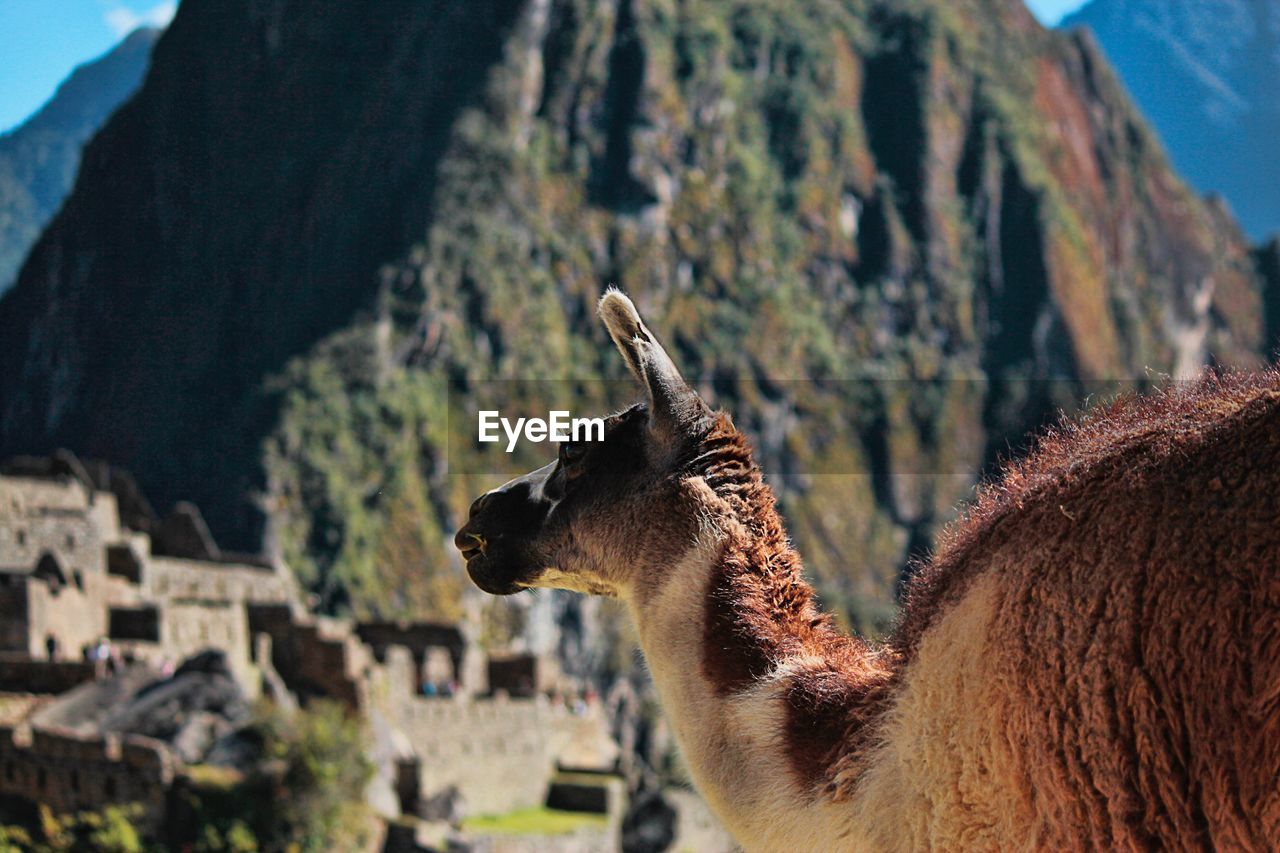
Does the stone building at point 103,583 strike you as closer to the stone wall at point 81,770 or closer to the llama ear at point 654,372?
the stone wall at point 81,770

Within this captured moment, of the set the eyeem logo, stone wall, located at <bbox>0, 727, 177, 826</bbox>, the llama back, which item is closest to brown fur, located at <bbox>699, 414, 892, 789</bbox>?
the llama back

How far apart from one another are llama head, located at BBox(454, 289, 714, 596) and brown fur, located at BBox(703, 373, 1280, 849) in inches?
26.3

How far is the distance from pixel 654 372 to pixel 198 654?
77.6ft

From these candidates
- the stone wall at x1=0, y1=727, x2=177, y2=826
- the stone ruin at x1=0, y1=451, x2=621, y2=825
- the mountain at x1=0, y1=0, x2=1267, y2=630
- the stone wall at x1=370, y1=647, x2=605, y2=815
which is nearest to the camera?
the stone wall at x1=0, y1=727, x2=177, y2=826

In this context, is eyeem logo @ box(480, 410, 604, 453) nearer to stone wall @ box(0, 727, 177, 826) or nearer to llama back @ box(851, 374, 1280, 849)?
llama back @ box(851, 374, 1280, 849)

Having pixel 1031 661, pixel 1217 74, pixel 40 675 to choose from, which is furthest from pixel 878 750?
pixel 1217 74

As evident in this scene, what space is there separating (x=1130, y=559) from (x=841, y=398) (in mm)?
137466

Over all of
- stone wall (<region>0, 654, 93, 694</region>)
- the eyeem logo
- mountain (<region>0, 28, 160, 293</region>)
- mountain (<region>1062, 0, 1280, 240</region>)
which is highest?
mountain (<region>1062, 0, 1280, 240</region>)

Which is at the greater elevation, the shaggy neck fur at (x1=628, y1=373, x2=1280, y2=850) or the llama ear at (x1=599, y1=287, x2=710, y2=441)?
the llama ear at (x1=599, y1=287, x2=710, y2=441)

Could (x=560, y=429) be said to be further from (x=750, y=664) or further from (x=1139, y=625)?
(x=1139, y=625)

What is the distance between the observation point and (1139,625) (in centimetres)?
337

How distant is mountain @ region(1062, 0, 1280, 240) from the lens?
182 meters

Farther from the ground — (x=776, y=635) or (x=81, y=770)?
(x=776, y=635)

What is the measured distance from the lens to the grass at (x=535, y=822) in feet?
101
